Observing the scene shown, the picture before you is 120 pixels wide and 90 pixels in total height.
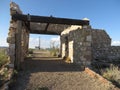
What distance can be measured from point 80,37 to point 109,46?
6.00 metres

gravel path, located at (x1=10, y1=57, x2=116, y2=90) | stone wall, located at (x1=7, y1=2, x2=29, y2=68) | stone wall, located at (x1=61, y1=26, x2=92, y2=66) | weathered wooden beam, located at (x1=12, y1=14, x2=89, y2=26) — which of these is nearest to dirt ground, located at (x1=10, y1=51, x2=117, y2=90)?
gravel path, located at (x1=10, y1=57, x2=116, y2=90)

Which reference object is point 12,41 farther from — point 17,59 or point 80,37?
point 80,37

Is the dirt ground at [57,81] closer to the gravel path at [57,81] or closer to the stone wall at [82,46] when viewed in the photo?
the gravel path at [57,81]

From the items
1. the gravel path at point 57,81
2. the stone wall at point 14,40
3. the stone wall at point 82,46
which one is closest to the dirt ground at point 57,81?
the gravel path at point 57,81

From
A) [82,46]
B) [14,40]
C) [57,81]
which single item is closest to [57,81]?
[57,81]

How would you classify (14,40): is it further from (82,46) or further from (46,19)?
(82,46)

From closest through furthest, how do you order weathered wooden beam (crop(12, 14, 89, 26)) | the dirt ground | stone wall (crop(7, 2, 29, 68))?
1. the dirt ground
2. stone wall (crop(7, 2, 29, 68))
3. weathered wooden beam (crop(12, 14, 89, 26))

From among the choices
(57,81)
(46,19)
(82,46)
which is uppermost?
(46,19)

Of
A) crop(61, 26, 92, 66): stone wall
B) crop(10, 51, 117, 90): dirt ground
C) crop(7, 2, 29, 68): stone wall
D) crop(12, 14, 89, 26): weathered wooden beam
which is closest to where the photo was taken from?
crop(10, 51, 117, 90): dirt ground

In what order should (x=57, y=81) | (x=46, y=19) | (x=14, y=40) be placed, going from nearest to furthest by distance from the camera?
(x=57, y=81), (x=14, y=40), (x=46, y=19)

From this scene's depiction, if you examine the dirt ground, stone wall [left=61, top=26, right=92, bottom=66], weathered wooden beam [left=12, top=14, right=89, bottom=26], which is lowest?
the dirt ground

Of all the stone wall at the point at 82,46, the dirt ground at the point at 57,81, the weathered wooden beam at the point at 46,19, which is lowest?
the dirt ground at the point at 57,81

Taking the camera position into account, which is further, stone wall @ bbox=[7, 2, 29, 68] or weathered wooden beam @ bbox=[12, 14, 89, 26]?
weathered wooden beam @ bbox=[12, 14, 89, 26]

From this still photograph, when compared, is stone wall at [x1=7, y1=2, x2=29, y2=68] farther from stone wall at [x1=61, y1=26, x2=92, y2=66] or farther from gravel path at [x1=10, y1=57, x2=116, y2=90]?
stone wall at [x1=61, y1=26, x2=92, y2=66]
